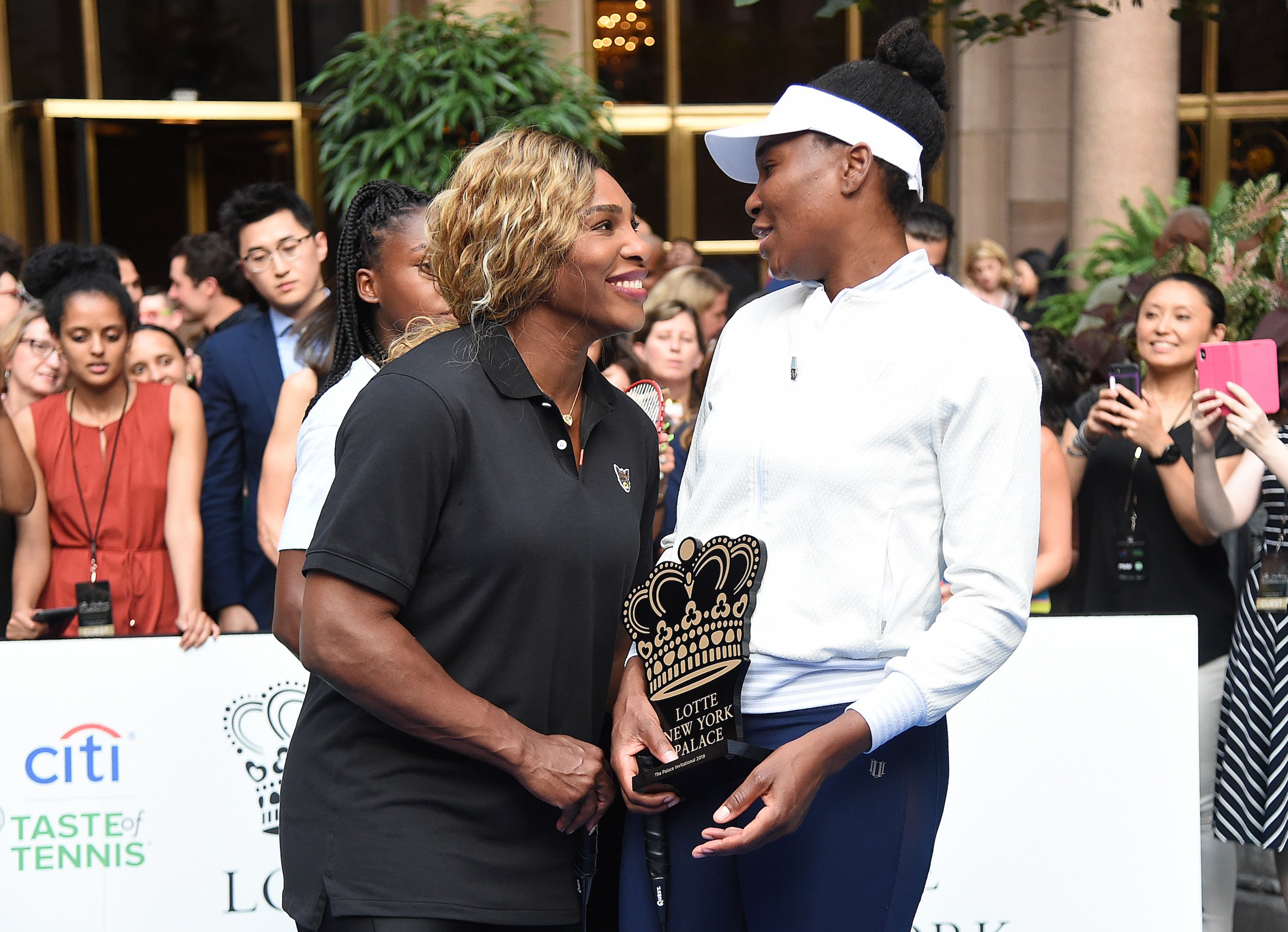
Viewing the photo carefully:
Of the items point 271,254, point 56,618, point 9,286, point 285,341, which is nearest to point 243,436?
point 285,341

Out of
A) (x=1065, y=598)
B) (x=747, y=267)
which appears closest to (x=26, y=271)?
(x=1065, y=598)

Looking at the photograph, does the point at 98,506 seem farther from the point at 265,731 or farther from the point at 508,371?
the point at 508,371

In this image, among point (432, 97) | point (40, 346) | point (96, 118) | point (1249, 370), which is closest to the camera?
point (1249, 370)

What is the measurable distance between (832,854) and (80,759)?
2636mm

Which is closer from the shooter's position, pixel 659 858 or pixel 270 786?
pixel 659 858

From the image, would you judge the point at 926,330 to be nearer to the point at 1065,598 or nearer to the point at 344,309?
the point at 344,309

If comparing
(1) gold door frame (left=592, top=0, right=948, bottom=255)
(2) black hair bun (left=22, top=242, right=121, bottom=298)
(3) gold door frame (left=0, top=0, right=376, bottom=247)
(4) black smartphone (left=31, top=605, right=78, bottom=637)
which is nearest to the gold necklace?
(4) black smartphone (left=31, top=605, right=78, bottom=637)

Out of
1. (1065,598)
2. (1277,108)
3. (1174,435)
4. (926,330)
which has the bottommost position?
(1065,598)

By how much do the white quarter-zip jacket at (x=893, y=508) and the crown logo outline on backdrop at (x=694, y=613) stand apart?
2.4 inches

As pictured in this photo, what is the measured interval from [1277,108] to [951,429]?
12.8 m

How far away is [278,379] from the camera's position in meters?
4.65

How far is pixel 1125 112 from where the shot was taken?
9.60 metres

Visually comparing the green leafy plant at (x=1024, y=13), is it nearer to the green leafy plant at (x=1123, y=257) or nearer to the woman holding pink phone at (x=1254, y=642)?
the woman holding pink phone at (x=1254, y=642)

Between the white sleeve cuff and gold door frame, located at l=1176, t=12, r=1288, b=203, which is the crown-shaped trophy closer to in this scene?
the white sleeve cuff
